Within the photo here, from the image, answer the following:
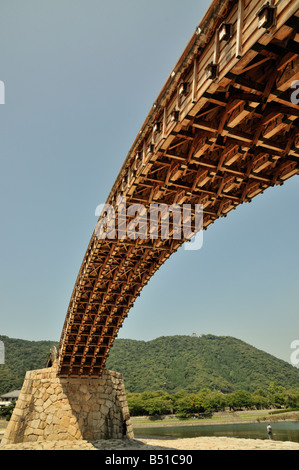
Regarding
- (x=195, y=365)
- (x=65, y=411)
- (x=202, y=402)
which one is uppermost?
(x=65, y=411)

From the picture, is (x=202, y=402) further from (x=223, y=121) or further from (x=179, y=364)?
(x=223, y=121)

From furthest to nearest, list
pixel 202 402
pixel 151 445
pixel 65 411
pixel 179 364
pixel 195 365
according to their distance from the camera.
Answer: pixel 179 364 → pixel 195 365 → pixel 202 402 → pixel 65 411 → pixel 151 445

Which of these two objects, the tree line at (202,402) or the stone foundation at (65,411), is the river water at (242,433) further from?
the tree line at (202,402)

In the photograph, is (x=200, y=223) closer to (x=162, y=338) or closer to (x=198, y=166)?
(x=198, y=166)

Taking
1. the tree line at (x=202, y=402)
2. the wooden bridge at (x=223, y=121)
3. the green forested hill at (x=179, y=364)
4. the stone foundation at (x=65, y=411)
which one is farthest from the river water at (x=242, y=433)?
the green forested hill at (x=179, y=364)

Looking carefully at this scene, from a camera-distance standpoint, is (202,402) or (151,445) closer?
(151,445)

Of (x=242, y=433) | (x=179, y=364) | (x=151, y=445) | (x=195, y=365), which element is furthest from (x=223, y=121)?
(x=195, y=365)

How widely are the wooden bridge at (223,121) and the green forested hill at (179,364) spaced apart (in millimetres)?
87989

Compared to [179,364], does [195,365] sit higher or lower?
lower

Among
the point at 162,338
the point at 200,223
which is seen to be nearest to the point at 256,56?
the point at 200,223

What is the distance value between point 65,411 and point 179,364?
9220 centimetres

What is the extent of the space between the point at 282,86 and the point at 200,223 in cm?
761

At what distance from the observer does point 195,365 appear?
110 metres

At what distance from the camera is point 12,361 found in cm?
9494
